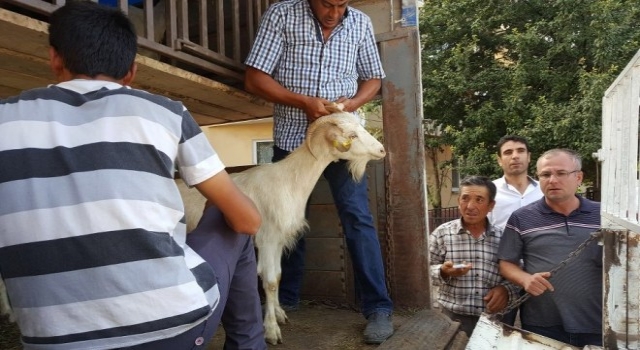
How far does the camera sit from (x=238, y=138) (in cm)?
1820

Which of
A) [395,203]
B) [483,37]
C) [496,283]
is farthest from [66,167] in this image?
[483,37]

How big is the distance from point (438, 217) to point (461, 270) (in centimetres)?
1452

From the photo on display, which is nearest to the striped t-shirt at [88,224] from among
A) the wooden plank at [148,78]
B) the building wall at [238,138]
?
the wooden plank at [148,78]

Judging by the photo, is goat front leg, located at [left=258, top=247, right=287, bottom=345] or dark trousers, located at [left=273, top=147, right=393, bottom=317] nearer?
dark trousers, located at [left=273, top=147, right=393, bottom=317]

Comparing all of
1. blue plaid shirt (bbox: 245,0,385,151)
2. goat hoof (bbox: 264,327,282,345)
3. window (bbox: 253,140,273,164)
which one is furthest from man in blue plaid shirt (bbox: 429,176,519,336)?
window (bbox: 253,140,273,164)

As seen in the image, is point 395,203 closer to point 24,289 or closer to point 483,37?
point 24,289

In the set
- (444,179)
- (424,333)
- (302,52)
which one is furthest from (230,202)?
(444,179)

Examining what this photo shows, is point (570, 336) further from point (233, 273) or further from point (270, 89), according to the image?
point (233, 273)

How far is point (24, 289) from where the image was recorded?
1.54 meters

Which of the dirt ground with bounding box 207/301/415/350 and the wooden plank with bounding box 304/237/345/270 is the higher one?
the wooden plank with bounding box 304/237/345/270

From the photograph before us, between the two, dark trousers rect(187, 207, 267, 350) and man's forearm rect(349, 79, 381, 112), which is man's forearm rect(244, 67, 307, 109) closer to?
man's forearm rect(349, 79, 381, 112)

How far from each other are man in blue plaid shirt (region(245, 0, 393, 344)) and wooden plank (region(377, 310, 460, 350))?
185 millimetres

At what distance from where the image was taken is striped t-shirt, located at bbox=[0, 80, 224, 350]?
150cm

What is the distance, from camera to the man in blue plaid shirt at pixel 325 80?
11.7ft
